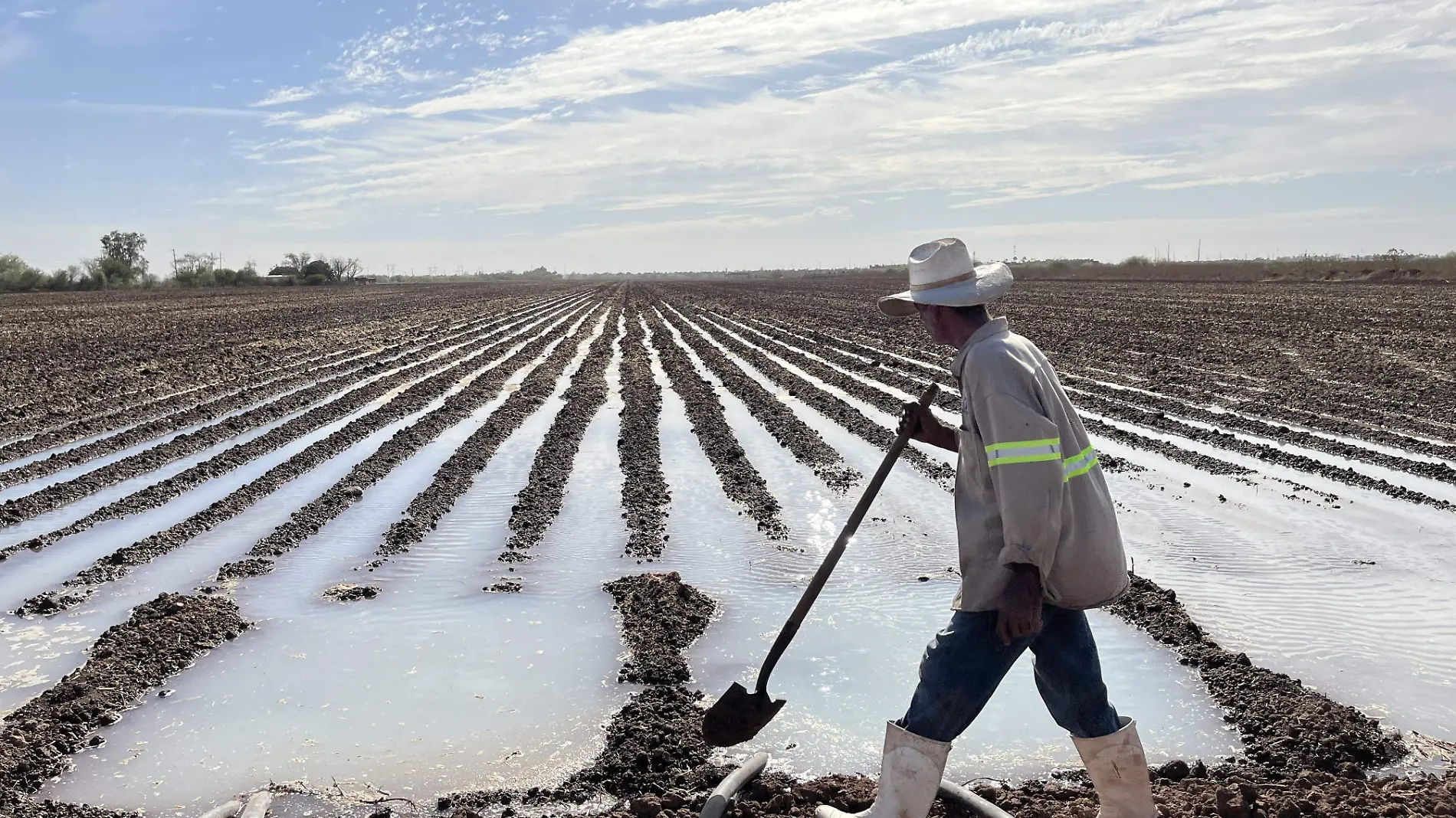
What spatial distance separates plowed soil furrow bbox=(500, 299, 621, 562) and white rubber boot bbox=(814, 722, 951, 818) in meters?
4.50

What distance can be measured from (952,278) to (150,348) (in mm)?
22523

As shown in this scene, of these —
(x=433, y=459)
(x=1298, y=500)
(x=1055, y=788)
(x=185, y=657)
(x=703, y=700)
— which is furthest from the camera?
(x=433, y=459)

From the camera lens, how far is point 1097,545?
9.33 ft

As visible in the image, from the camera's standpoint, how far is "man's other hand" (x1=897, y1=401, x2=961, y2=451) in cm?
325

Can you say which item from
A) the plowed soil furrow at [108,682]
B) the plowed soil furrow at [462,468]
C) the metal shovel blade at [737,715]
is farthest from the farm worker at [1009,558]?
the plowed soil furrow at [462,468]

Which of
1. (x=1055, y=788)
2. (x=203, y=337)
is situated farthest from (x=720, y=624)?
(x=203, y=337)

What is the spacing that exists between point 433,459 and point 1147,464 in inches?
266

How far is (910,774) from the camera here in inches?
117

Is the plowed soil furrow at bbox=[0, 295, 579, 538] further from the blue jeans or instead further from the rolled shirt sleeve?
the rolled shirt sleeve

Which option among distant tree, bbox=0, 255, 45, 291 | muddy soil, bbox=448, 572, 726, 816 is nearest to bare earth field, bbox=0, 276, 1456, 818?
muddy soil, bbox=448, 572, 726, 816

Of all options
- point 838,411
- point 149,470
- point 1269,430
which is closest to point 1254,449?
point 1269,430

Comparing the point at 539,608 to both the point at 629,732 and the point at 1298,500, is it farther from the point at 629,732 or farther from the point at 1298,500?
the point at 1298,500

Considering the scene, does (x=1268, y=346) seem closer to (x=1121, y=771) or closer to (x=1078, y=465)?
(x=1121, y=771)

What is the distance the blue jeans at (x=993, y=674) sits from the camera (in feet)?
9.59
